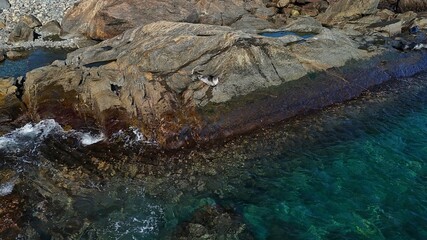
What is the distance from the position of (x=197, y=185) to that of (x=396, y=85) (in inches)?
576

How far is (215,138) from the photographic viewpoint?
1606 centimetres

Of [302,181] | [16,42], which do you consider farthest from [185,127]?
[16,42]

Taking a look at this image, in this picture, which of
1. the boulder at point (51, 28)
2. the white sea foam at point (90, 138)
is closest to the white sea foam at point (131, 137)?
the white sea foam at point (90, 138)

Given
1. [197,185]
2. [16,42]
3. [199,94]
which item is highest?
[199,94]

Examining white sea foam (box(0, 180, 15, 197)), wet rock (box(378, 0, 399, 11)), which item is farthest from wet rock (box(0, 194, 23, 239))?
wet rock (box(378, 0, 399, 11))

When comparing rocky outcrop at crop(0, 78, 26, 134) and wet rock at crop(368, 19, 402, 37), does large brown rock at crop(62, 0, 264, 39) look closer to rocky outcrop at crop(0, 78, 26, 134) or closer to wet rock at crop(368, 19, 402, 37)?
wet rock at crop(368, 19, 402, 37)

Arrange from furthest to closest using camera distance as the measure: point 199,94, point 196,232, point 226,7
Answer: point 226,7, point 199,94, point 196,232

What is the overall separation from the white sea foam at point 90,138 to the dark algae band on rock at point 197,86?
45 cm

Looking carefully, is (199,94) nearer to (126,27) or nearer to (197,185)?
(197,185)

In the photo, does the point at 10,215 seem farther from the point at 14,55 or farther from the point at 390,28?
the point at 390,28

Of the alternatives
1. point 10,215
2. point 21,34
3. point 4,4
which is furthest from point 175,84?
point 4,4

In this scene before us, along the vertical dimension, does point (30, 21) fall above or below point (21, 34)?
above

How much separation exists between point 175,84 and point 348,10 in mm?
24472

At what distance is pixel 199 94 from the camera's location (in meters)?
16.8
